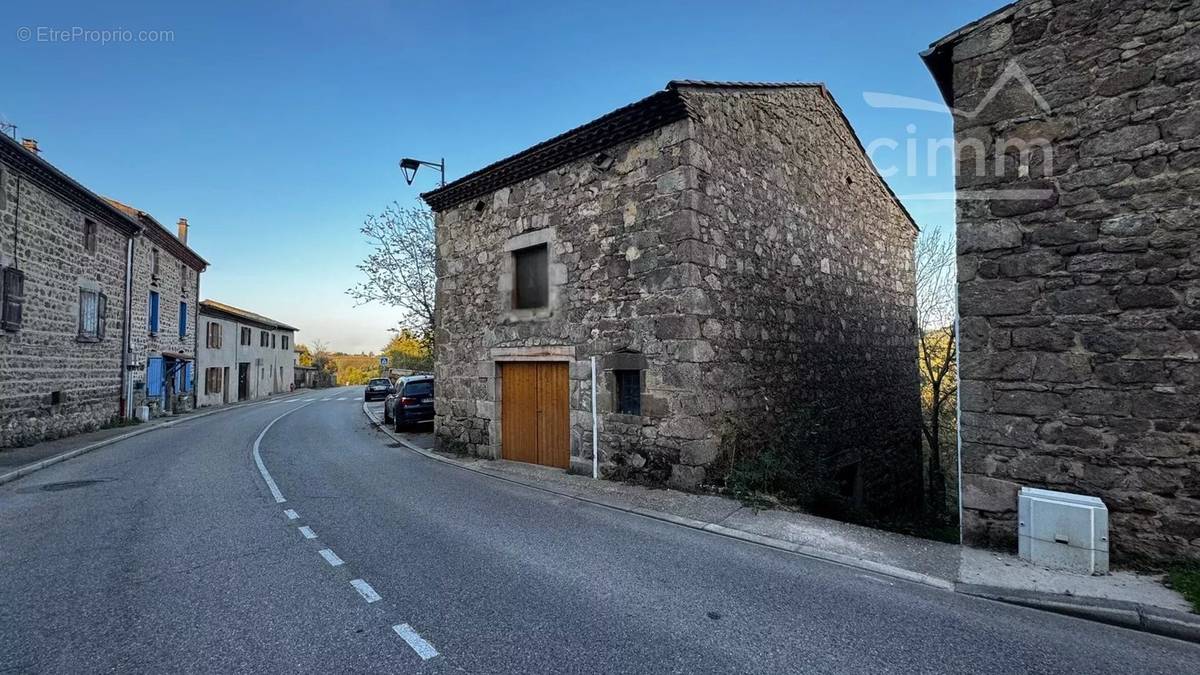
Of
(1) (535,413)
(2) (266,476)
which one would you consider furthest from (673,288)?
(2) (266,476)

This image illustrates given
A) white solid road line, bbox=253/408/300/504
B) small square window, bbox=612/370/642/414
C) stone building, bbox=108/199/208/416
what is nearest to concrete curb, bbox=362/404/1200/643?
small square window, bbox=612/370/642/414

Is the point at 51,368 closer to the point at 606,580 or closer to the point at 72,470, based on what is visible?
the point at 72,470

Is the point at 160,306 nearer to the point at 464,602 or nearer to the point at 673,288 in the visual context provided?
the point at 673,288

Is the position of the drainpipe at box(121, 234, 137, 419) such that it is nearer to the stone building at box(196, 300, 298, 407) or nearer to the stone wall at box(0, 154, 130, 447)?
the stone wall at box(0, 154, 130, 447)

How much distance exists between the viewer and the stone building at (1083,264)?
4.16 metres

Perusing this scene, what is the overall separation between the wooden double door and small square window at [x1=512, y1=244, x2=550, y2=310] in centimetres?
105

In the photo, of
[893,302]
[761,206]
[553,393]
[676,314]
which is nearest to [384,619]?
[676,314]

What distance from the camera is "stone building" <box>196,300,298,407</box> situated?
25312 mm

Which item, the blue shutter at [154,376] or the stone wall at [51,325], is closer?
the stone wall at [51,325]

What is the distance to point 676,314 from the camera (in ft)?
23.1

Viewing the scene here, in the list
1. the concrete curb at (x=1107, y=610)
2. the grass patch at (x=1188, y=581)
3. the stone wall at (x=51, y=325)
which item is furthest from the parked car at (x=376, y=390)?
the grass patch at (x=1188, y=581)

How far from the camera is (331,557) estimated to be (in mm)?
4734

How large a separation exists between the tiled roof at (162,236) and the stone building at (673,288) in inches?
539

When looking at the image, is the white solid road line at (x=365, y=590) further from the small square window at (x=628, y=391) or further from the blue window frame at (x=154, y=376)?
the blue window frame at (x=154, y=376)
